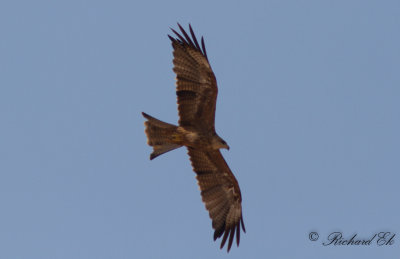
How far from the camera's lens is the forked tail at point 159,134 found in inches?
494

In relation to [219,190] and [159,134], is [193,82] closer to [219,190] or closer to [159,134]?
[159,134]

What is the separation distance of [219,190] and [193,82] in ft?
7.50

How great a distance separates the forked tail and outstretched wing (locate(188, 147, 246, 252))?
938mm

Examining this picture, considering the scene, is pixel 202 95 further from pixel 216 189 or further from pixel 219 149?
pixel 216 189

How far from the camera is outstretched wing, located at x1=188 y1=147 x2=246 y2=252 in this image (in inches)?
526

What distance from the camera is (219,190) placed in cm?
1367

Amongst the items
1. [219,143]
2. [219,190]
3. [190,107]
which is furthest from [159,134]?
[219,190]

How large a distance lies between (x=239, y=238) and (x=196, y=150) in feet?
5.98

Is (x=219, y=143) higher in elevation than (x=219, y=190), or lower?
higher

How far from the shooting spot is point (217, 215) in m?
13.4

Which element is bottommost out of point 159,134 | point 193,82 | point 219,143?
point 219,143

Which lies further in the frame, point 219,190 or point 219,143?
point 219,190

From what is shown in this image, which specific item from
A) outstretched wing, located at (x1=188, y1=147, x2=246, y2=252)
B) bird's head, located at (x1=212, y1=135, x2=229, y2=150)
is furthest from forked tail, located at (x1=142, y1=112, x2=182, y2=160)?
outstretched wing, located at (x1=188, y1=147, x2=246, y2=252)

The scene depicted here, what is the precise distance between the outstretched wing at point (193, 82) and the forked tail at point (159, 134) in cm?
26
